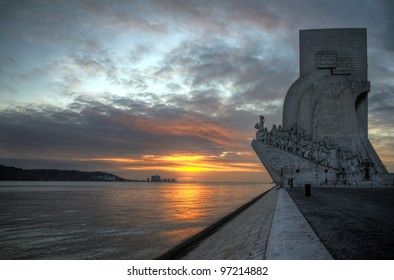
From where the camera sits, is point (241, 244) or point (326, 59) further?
point (326, 59)

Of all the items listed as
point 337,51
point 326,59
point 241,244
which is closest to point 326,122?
point 326,59

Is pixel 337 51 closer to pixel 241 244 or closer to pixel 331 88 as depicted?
pixel 331 88

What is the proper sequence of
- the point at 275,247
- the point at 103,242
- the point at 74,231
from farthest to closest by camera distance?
the point at 74,231
the point at 103,242
the point at 275,247

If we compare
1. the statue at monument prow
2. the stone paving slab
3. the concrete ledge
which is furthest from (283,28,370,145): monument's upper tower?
the concrete ledge

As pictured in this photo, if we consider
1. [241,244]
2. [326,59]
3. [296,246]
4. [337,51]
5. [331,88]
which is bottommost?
[241,244]

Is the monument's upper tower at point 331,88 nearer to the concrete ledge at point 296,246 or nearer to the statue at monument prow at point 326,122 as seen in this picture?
the statue at monument prow at point 326,122

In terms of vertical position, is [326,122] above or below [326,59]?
below

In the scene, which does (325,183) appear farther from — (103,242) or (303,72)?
(103,242)

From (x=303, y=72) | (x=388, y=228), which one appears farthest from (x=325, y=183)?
(x=388, y=228)

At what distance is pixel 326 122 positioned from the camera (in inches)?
1239

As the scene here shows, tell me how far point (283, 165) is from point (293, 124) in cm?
736

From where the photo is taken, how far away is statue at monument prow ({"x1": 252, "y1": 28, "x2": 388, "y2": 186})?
2712cm

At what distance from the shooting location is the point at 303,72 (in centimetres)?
3384

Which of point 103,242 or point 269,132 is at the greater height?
point 269,132
